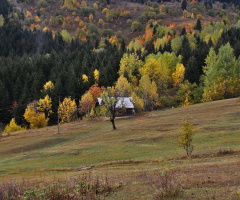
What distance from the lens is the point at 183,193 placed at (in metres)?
10.3

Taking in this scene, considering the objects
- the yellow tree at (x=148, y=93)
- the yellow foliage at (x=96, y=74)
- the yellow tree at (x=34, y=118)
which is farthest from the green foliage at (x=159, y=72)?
the yellow tree at (x=34, y=118)

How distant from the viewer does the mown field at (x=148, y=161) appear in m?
11.5

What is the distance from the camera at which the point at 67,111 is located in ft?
296

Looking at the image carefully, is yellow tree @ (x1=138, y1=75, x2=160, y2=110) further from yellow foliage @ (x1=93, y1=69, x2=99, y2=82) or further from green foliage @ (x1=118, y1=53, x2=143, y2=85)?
yellow foliage @ (x1=93, y1=69, x2=99, y2=82)

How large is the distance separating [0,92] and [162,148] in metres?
90.8

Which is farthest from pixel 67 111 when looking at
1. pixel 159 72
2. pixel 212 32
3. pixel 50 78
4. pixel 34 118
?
pixel 212 32

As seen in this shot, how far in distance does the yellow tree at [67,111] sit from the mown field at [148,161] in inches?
587

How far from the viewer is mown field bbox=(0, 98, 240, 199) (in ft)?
37.9

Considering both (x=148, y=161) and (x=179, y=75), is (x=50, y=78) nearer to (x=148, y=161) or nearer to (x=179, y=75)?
(x=179, y=75)

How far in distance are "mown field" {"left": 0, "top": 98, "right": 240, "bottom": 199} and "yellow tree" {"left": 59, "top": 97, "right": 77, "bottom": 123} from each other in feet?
48.9

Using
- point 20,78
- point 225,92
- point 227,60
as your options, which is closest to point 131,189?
point 225,92

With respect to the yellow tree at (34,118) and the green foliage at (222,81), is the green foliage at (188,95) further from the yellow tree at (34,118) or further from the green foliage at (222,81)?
the yellow tree at (34,118)

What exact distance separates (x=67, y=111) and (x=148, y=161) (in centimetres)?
6898

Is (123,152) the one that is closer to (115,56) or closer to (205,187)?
(205,187)
